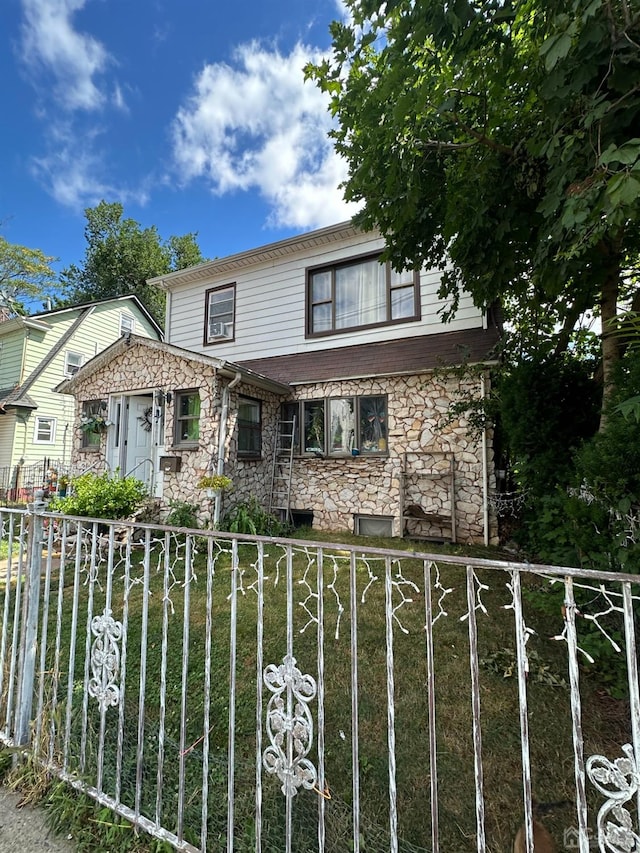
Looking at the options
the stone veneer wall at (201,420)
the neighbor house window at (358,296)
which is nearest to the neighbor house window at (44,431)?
the stone veneer wall at (201,420)

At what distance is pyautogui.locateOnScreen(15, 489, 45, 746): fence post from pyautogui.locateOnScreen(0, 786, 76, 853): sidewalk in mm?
311

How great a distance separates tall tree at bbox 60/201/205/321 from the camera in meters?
22.7

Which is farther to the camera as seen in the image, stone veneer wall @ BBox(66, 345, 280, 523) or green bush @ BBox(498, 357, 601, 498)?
stone veneer wall @ BBox(66, 345, 280, 523)

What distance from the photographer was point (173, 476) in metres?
7.48

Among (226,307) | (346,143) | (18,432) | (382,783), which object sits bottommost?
(382,783)

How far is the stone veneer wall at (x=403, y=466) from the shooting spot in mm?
6766

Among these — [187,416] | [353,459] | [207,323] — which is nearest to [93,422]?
[187,416]

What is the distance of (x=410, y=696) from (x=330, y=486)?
540cm

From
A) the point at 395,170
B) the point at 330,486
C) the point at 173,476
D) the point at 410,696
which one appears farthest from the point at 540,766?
the point at 173,476

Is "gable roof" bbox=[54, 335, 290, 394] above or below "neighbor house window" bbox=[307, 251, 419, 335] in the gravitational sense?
below

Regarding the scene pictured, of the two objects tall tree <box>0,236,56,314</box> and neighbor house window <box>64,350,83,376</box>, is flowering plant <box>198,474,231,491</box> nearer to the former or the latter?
neighbor house window <box>64,350,83,376</box>

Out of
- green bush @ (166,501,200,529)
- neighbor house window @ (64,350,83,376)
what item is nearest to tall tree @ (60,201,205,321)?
neighbor house window @ (64,350,83,376)

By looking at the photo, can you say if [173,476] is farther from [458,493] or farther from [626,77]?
[626,77]

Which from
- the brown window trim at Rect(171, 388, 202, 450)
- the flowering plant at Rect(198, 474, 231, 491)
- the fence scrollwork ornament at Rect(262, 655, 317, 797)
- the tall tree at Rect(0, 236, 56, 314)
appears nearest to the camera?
the fence scrollwork ornament at Rect(262, 655, 317, 797)
